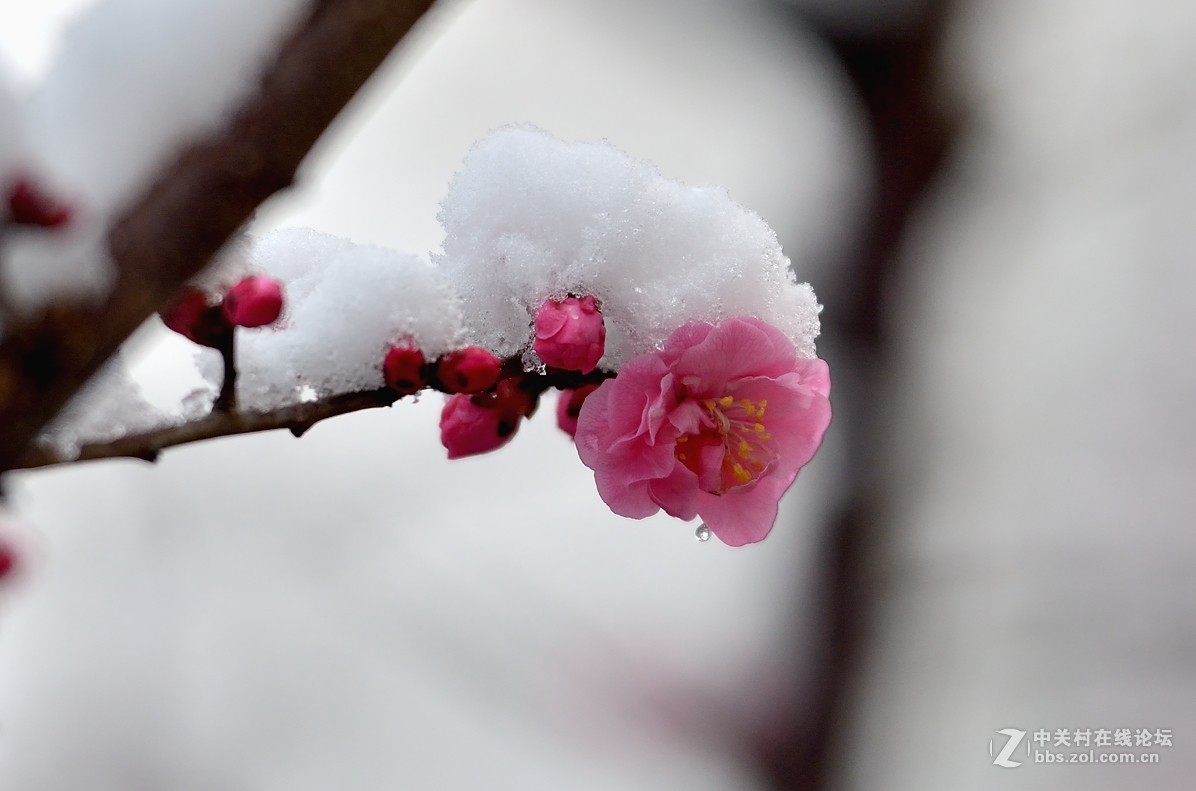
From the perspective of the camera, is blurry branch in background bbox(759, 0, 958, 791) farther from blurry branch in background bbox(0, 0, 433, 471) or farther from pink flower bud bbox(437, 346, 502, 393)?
blurry branch in background bbox(0, 0, 433, 471)

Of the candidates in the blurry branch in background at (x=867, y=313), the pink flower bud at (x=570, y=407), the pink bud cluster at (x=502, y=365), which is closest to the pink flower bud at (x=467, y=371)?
the pink bud cluster at (x=502, y=365)

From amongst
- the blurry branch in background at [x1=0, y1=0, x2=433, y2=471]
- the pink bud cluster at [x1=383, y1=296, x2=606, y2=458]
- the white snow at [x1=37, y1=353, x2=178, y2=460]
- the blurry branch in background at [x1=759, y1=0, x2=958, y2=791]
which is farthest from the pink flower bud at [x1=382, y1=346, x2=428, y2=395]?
the blurry branch in background at [x1=759, y1=0, x2=958, y2=791]

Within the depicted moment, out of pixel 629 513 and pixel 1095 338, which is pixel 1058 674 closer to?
pixel 1095 338

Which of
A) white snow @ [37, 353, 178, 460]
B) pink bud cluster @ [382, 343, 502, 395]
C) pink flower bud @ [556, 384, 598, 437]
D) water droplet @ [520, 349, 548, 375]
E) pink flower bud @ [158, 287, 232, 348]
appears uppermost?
pink flower bud @ [556, 384, 598, 437]

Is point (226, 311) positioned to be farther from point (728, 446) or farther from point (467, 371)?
point (728, 446)

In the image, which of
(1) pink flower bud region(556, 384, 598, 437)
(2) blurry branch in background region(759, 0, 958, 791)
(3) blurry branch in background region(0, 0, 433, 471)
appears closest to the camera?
(3) blurry branch in background region(0, 0, 433, 471)

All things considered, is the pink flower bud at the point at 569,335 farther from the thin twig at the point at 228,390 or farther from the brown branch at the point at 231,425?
the thin twig at the point at 228,390
